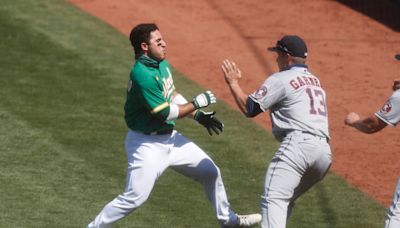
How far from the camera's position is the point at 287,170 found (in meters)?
8.21

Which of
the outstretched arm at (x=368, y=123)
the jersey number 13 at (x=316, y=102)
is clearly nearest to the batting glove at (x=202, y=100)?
the jersey number 13 at (x=316, y=102)

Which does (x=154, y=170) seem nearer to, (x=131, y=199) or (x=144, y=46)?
(x=131, y=199)

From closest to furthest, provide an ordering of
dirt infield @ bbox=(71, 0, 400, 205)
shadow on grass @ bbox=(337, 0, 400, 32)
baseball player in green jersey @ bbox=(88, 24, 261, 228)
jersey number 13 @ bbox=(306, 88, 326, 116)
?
jersey number 13 @ bbox=(306, 88, 326, 116)
baseball player in green jersey @ bbox=(88, 24, 261, 228)
dirt infield @ bbox=(71, 0, 400, 205)
shadow on grass @ bbox=(337, 0, 400, 32)

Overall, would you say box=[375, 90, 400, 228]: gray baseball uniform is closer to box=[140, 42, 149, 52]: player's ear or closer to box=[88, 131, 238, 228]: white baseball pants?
box=[88, 131, 238, 228]: white baseball pants

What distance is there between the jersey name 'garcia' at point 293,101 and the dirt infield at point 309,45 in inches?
133

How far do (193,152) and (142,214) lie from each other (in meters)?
1.38

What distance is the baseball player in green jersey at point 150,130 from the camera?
8.55 metres

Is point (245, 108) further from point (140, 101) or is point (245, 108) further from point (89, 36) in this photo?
point (89, 36)

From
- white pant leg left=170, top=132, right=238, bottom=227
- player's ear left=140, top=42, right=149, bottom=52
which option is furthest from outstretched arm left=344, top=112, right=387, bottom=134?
player's ear left=140, top=42, right=149, bottom=52

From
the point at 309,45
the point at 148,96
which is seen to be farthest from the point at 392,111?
the point at 309,45

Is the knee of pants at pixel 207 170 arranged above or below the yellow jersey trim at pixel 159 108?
below

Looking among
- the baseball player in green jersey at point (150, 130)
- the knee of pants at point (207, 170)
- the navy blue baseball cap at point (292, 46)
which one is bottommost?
the knee of pants at point (207, 170)

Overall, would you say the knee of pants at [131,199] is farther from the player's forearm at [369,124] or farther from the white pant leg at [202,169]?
the player's forearm at [369,124]

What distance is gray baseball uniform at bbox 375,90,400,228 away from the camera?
8.02 meters
